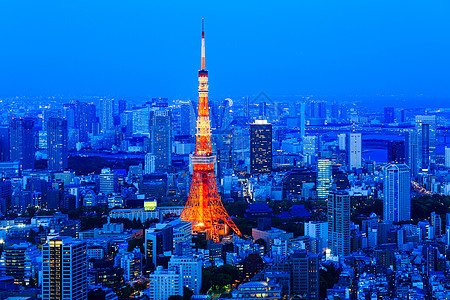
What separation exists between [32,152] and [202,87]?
1388 cm

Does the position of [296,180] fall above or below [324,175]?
below

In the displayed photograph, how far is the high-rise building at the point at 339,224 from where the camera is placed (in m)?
13.5

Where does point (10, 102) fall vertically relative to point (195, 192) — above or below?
above

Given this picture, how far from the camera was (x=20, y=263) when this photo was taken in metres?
11.4

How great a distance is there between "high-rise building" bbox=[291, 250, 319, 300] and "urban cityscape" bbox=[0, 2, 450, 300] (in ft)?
0.06

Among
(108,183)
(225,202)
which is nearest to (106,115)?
(108,183)

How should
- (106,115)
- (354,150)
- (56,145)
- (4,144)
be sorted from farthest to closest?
1. (106,115)
2. (354,150)
3. (4,144)
4. (56,145)

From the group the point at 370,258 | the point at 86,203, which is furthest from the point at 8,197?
the point at 370,258

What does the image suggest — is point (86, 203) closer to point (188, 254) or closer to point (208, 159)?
point (208, 159)

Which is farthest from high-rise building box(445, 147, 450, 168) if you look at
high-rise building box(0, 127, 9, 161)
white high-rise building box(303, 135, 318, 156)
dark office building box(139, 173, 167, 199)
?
high-rise building box(0, 127, 9, 161)

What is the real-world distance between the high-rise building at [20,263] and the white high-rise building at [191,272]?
193cm

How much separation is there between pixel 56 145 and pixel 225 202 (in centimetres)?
1032

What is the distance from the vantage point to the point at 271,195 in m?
20.8

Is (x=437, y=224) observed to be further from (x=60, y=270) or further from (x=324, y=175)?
(x=60, y=270)
